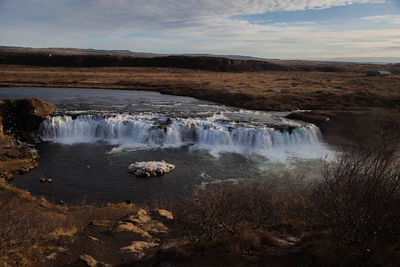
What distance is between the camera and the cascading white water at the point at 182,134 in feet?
81.8

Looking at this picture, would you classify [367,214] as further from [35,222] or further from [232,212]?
[35,222]

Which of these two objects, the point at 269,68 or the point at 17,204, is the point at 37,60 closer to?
the point at 269,68

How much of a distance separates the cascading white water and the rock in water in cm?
524

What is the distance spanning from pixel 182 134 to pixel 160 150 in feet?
11.0

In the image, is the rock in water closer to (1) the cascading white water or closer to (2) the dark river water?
(2) the dark river water

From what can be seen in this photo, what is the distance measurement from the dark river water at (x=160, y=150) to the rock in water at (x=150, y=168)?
456 mm

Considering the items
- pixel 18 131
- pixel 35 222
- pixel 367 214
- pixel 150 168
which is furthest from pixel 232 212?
pixel 18 131

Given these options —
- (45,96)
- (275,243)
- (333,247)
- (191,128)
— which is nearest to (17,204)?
(275,243)

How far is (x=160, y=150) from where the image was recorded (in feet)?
77.2

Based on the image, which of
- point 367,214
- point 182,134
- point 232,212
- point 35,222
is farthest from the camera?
point 182,134

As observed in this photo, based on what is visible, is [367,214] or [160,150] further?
[160,150]

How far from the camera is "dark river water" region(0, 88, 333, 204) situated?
678 inches

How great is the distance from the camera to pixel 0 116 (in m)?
26.4

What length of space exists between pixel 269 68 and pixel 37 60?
81666 millimetres
